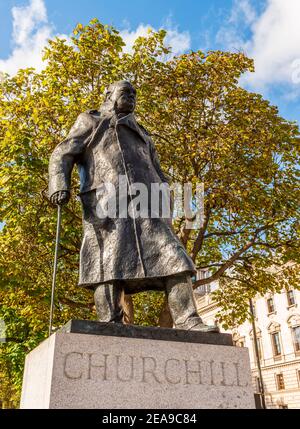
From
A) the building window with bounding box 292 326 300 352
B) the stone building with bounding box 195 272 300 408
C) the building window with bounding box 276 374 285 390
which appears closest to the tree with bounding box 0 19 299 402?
the stone building with bounding box 195 272 300 408

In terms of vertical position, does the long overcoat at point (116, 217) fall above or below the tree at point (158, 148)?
below

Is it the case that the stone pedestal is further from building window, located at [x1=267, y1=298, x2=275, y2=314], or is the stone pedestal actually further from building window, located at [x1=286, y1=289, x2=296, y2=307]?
building window, located at [x1=267, y1=298, x2=275, y2=314]

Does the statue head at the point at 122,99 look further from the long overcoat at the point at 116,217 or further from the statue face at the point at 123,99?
the long overcoat at the point at 116,217

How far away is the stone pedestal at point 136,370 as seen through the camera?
133 inches

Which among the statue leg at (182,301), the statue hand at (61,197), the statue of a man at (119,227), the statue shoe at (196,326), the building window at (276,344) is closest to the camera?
the statue shoe at (196,326)

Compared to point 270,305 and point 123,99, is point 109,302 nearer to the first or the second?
point 123,99

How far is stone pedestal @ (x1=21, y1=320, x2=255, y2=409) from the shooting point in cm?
338

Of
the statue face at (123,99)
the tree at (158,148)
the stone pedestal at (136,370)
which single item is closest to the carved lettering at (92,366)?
the stone pedestal at (136,370)

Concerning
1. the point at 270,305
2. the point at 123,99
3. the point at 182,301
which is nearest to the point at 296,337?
the point at 270,305

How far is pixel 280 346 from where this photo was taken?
1724 inches

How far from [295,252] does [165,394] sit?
11440 mm

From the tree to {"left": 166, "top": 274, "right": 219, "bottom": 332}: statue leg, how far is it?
24.7 ft

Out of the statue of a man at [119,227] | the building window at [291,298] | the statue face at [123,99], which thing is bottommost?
the statue of a man at [119,227]

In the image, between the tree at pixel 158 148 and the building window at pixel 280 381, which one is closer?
the tree at pixel 158 148
